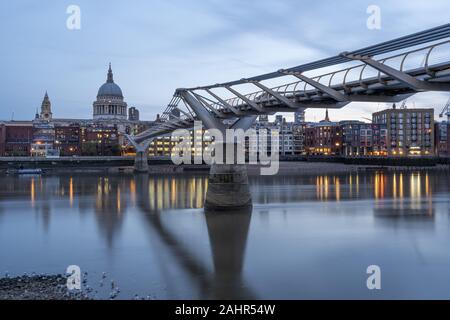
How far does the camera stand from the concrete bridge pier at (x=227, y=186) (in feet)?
116

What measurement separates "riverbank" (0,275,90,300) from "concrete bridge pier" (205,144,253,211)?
61.1ft

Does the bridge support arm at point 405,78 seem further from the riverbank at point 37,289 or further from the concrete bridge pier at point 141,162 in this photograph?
the concrete bridge pier at point 141,162

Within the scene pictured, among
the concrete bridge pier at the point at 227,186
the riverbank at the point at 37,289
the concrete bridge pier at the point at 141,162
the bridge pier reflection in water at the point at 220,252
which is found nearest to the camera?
the riverbank at the point at 37,289

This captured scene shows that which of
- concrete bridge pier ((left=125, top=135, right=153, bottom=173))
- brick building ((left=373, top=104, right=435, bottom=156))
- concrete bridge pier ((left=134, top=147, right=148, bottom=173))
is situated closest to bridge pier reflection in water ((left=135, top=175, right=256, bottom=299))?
concrete bridge pier ((left=134, top=147, right=148, bottom=173))

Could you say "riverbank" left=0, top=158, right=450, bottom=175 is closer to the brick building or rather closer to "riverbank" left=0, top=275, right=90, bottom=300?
the brick building

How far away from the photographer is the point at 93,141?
180 m

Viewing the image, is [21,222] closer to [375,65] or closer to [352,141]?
[375,65]

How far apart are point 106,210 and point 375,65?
2667 centimetres

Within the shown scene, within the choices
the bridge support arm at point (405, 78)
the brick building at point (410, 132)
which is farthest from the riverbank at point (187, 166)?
the bridge support arm at point (405, 78)

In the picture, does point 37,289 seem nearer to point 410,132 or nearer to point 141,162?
point 141,162

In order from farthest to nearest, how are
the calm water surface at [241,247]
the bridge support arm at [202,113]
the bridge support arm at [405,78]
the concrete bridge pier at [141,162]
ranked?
the concrete bridge pier at [141,162]
the bridge support arm at [202,113]
the bridge support arm at [405,78]
the calm water surface at [241,247]

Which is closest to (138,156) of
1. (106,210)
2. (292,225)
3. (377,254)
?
(106,210)

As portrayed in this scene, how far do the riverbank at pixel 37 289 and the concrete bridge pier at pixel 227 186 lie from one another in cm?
1862
